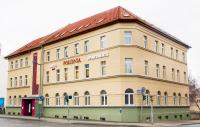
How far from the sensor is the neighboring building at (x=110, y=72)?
37906mm

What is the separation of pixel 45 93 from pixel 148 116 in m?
18.6

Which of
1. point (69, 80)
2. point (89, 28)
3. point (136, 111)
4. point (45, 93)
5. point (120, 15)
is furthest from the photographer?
point (45, 93)

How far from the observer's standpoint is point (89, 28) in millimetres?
42344

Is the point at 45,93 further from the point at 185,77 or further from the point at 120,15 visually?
the point at 185,77

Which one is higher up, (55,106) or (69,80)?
(69,80)

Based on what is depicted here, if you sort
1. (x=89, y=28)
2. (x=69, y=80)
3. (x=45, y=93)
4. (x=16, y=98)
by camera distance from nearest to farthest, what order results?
(x=89, y=28), (x=69, y=80), (x=45, y=93), (x=16, y=98)

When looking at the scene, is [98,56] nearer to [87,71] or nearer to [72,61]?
[87,71]

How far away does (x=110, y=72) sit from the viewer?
38.8 m

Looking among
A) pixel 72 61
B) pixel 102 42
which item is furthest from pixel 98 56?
pixel 72 61

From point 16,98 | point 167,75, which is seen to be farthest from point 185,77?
point 16,98

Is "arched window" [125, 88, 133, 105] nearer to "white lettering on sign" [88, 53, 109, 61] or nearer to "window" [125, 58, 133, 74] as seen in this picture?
"window" [125, 58, 133, 74]

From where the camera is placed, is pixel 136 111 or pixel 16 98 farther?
Result: pixel 16 98

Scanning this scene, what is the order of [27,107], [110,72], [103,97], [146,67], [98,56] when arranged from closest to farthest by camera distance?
[110,72] → [103,97] → [146,67] → [98,56] → [27,107]

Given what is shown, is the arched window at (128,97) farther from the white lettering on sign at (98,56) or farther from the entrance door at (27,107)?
the entrance door at (27,107)
